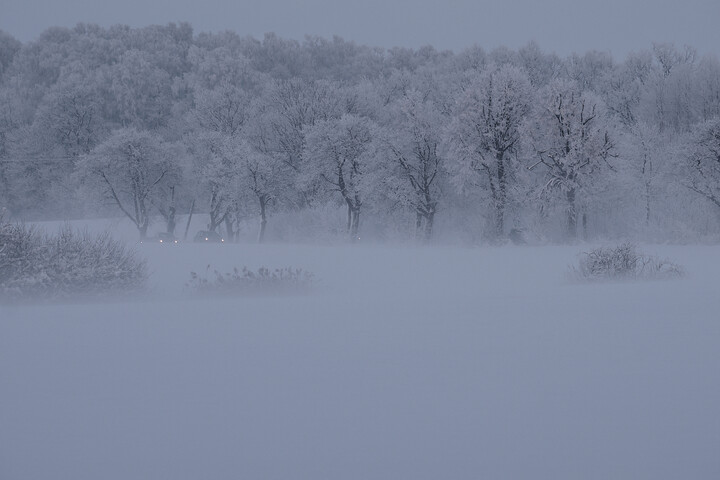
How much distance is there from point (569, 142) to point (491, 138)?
409 cm

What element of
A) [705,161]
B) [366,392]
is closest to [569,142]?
[705,161]

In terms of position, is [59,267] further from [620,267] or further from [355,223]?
[355,223]

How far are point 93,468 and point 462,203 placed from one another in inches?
1341

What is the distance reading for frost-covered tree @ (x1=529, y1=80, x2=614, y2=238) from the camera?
31000 mm

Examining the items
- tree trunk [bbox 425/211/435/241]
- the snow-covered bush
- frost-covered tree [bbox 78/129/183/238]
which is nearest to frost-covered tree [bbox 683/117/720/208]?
tree trunk [bbox 425/211/435/241]

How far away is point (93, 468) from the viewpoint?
4172 mm

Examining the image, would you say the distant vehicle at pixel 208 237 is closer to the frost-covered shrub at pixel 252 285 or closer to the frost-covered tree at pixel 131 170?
the frost-covered tree at pixel 131 170

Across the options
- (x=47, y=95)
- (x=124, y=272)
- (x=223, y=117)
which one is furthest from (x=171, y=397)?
(x=47, y=95)

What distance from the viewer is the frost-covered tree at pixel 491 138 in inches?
1299

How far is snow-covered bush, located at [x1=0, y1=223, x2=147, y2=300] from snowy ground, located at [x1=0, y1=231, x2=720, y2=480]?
351 cm

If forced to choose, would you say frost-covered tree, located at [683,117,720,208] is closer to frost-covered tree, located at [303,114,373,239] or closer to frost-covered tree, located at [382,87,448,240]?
frost-covered tree, located at [382,87,448,240]

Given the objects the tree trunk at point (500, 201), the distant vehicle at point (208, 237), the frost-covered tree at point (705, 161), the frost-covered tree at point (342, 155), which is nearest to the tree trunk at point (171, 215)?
the distant vehicle at point (208, 237)

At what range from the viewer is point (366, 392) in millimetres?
5430

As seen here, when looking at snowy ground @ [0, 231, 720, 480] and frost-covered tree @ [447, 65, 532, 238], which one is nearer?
snowy ground @ [0, 231, 720, 480]
